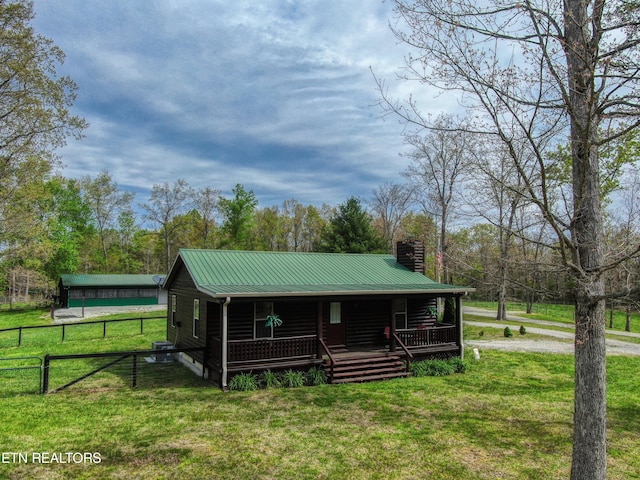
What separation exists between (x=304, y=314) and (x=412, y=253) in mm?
5786

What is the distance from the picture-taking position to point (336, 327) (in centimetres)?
1485

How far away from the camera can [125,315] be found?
1217 inches

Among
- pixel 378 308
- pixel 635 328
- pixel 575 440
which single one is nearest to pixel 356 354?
pixel 378 308

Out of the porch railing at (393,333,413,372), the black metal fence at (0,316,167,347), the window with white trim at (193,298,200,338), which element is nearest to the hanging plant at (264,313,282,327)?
the window with white trim at (193,298,200,338)

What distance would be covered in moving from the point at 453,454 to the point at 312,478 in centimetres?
267

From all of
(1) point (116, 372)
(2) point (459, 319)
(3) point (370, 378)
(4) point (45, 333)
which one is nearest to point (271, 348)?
(3) point (370, 378)

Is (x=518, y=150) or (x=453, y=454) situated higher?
(x=518, y=150)

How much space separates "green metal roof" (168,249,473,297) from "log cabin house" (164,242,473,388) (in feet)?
0.11

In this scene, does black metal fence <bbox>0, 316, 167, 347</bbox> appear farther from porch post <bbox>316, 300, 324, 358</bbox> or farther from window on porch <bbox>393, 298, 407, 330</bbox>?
window on porch <bbox>393, 298, 407, 330</bbox>

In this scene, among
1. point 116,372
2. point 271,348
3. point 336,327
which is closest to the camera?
point 271,348

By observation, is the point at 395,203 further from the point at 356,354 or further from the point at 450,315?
the point at 356,354

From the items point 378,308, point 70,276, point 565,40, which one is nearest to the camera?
point 565,40

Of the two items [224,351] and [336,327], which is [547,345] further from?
[224,351]

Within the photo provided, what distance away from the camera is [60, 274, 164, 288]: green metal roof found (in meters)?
35.7
